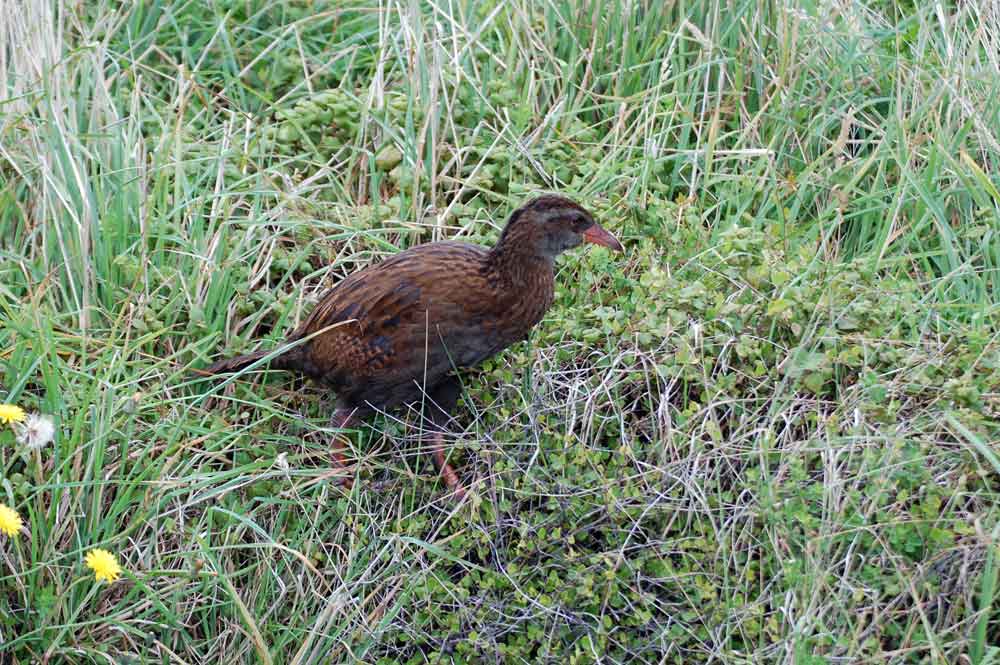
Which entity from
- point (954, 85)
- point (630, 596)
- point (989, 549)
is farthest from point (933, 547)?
point (954, 85)

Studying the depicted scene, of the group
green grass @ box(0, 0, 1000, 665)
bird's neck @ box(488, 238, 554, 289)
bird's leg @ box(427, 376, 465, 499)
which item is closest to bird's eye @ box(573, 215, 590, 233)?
bird's neck @ box(488, 238, 554, 289)

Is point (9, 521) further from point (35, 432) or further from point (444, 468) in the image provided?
point (444, 468)

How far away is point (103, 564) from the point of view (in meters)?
3.71

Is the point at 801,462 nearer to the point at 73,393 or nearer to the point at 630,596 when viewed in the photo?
the point at 630,596

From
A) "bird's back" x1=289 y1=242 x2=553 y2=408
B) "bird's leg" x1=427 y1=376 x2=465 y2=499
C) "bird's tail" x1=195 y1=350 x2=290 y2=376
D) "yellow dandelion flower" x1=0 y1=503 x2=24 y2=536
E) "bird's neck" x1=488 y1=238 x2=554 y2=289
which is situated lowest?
"bird's leg" x1=427 y1=376 x2=465 y2=499

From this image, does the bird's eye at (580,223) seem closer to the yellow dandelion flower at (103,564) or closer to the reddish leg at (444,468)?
the reddish leg at (444,468)

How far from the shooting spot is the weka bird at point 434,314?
4270 millimetres

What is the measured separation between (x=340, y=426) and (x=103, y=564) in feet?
3.19

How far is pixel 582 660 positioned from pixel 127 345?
1.70m

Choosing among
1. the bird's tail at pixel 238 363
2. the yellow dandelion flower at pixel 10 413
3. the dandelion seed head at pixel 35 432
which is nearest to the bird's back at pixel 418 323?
the bird's tail at pixel 238 363

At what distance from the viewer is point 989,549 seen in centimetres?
360

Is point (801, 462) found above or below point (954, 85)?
below

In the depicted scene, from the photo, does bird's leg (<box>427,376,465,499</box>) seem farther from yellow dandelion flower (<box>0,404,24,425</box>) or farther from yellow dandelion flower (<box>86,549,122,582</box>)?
yellow dandelion flower (<box>0,404,24,425</box>)

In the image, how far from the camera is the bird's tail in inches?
175
